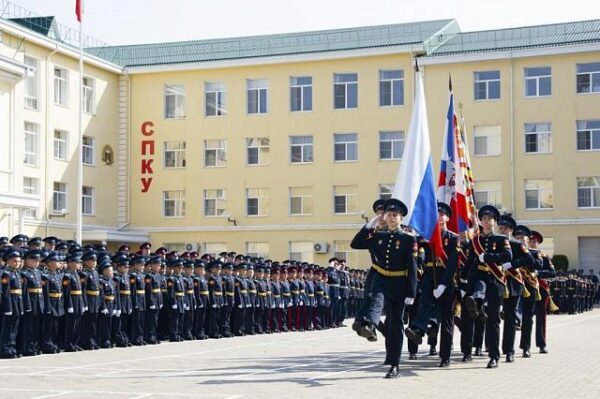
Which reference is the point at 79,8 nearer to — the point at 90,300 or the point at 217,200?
the point at 217,200

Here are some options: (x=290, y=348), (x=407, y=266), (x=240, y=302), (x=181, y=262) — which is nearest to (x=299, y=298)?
(x=240, y=302)

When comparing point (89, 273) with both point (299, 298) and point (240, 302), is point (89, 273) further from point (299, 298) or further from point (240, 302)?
point (299, 298)

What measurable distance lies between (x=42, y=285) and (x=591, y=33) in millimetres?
32012

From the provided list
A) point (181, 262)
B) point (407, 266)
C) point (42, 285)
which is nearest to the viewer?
point (407, 266)

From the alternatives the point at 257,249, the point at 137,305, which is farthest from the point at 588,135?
the point at 137,305

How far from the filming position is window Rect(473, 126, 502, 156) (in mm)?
43656

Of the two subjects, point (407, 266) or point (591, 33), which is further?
point (591, 33)

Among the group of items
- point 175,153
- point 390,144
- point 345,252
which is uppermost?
point 390,144

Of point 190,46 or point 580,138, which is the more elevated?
point 190,46

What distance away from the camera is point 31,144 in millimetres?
40625

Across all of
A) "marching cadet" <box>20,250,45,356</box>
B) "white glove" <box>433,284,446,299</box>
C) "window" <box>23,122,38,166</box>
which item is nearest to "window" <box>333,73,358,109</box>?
"window" <box>23,122,38,166</box>

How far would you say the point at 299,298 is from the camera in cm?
2481

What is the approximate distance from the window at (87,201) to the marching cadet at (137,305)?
2613cm

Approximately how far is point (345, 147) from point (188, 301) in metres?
25.5
